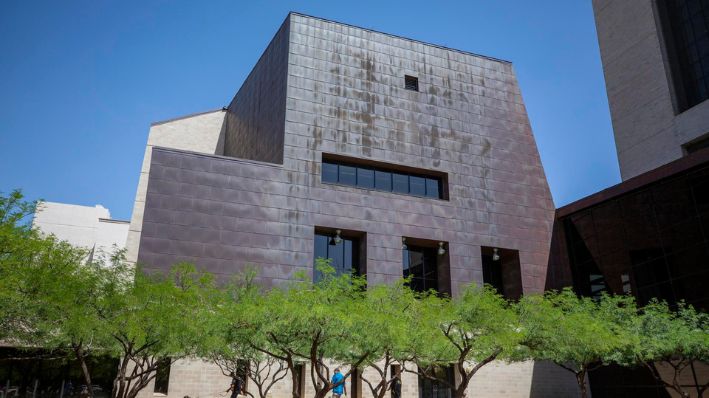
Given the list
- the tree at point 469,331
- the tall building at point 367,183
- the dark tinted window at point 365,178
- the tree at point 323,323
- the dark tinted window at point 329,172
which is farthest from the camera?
the dark tinted window at point 365,178

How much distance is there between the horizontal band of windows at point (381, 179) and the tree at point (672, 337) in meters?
16.1

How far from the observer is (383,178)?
38594 mm

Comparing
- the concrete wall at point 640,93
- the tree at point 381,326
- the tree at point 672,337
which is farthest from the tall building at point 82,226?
the tree at point 672,337

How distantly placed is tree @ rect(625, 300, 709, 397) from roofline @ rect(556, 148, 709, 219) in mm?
7581

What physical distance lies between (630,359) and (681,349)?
8.07 feet

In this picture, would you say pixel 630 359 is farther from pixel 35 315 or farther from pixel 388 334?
pixel 35 315

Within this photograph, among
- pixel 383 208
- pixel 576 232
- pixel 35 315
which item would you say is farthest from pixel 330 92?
pixel 35 315

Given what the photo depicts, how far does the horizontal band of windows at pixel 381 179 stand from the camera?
37500 millimetres

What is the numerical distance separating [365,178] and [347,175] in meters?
1.29

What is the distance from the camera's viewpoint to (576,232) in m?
39.1

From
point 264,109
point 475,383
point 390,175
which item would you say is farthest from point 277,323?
point 264,109

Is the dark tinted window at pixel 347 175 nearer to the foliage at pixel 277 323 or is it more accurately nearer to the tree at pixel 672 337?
the foliage at pixel 277 323

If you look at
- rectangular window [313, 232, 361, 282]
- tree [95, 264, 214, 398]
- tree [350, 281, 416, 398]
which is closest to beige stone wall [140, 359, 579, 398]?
rectangular window [313, 232, 361, 282]

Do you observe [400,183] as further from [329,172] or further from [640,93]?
[640,93]
